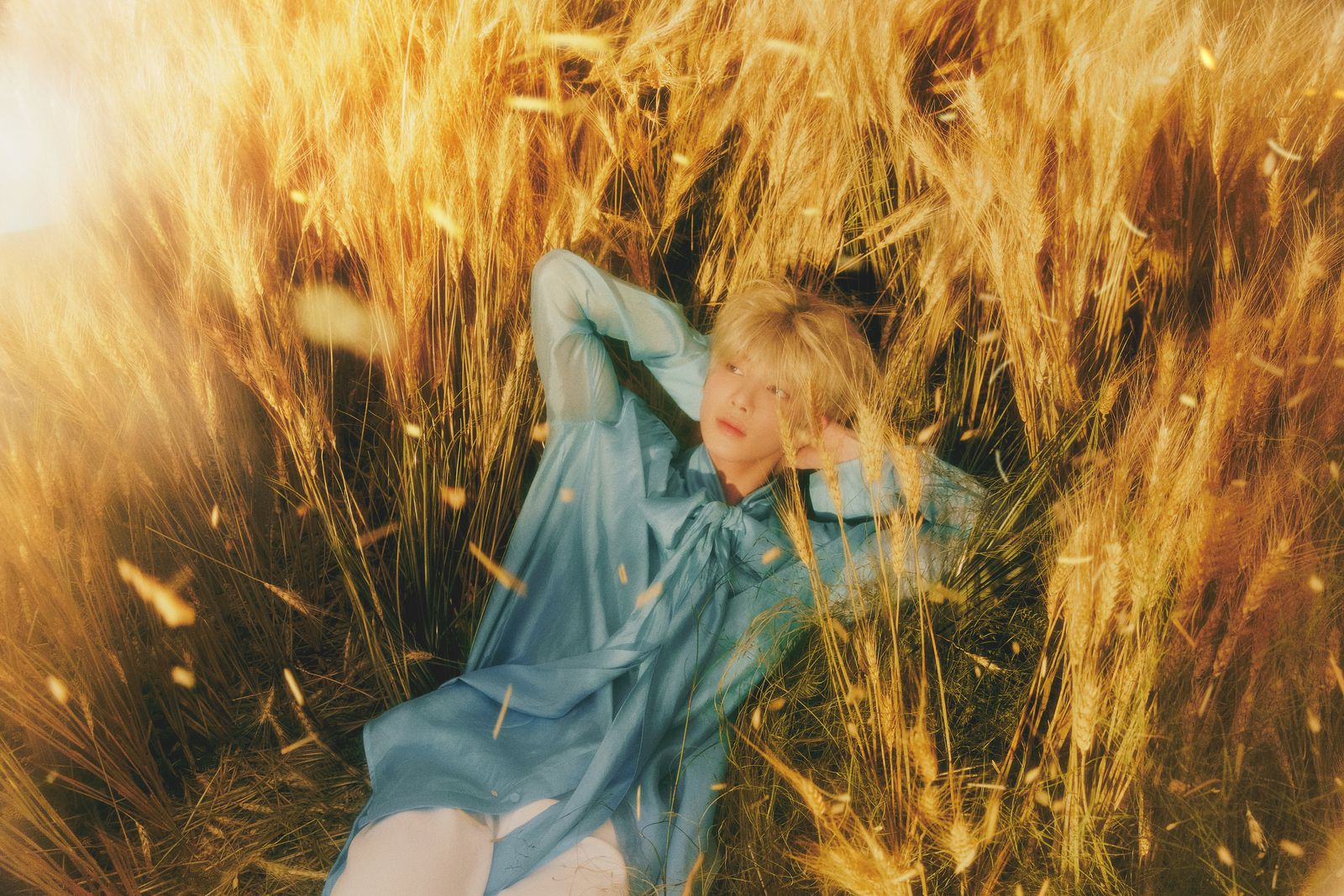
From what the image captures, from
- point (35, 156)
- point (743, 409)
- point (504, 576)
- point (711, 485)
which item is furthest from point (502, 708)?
point (35, 156)

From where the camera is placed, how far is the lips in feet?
4.55

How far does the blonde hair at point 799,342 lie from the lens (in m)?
1.36

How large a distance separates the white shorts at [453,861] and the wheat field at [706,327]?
0.20 metres

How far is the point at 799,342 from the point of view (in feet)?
4.48

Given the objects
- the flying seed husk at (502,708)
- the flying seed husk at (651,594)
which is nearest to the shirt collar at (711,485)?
the flying seed husk at (651,594)

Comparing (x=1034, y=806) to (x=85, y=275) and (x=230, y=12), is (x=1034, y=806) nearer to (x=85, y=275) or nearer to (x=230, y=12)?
(x=85, y=275)

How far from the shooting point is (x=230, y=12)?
4.46ft

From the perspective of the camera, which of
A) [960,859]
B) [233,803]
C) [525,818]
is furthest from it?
[233,803]

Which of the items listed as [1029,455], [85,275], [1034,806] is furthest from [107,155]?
[1034,806]

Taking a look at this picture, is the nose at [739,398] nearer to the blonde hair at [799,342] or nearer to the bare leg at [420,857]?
the blonde hair at [799,342]

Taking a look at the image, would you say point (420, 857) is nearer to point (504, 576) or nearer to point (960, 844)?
point (504, 576)

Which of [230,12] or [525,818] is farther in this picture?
[230,12]

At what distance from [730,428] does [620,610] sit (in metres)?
0.40

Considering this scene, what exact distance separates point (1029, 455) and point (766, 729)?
Result: 25.4 inches
